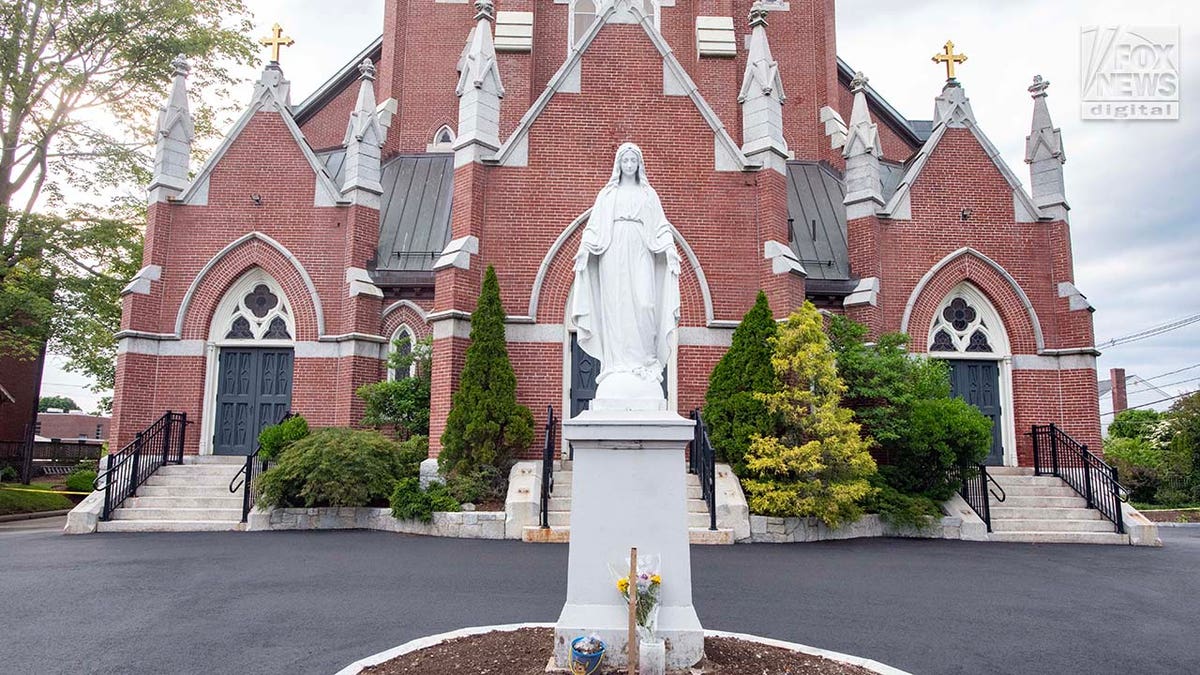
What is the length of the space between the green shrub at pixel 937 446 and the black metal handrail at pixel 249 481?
1108 centimetres

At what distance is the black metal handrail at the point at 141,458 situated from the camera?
1210cm

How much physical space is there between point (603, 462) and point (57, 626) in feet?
16.6

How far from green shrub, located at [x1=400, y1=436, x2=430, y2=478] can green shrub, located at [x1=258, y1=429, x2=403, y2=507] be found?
0.79 feet

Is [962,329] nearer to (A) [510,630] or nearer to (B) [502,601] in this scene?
(B) [502,601]

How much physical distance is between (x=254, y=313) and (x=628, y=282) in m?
12.2

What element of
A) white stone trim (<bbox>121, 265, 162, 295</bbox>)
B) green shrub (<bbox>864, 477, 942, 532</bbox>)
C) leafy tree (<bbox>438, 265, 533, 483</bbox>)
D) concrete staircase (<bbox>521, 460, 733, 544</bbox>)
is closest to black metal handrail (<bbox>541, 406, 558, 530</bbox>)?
concrete staircase (<bbox>521, 460, 733, 544</bbox>)

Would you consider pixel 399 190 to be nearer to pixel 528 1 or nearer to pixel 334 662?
pixel 528 1

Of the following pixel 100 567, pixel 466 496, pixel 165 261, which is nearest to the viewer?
pixel 100 567

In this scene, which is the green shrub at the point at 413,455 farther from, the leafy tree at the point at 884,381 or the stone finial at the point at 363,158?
the leafy tree at the point at 884,381

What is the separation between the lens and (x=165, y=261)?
14.5 meters

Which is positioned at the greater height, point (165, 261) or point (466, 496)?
point (165, 261)

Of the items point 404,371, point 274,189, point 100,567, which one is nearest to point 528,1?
point 274,189

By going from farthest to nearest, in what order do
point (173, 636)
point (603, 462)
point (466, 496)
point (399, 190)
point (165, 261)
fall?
point (399, 190) → point (165, 261) → point (466, 496) → point (173, 636) → point (603, 462)

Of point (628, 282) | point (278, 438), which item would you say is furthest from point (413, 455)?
point (628, 282)
